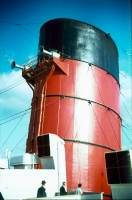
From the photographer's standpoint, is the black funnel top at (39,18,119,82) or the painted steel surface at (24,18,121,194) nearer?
the painted steel surface at (24,18,121,194)

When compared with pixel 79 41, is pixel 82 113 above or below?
below

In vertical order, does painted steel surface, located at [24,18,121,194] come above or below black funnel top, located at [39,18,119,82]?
below

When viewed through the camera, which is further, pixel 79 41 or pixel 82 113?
pixel 79 41

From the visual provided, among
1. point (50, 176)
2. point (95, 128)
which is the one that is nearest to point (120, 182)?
point (50, 176)

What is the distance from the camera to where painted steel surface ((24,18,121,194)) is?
13.7 metres

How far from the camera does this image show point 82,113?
48.8ft

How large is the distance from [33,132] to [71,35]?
7.63m

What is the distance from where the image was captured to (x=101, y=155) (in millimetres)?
14594

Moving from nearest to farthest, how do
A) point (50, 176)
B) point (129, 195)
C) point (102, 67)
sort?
point (129, 195), point (50, 176), point (102, 67)

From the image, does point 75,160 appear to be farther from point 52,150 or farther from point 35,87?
point 35,87

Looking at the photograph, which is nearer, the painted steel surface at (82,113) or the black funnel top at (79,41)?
the painted steel surface at (82,113)

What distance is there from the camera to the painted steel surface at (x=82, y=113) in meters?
13.7

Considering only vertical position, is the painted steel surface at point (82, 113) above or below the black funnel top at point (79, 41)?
below

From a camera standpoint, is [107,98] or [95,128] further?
[107,98]
